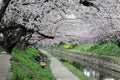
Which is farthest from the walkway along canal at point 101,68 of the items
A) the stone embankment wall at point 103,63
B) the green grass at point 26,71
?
the green grass at point 26,71

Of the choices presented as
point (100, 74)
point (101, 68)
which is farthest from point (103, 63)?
point (100, 74)

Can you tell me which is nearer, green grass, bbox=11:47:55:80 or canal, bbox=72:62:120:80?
green grass, bbox=11:47:55:80

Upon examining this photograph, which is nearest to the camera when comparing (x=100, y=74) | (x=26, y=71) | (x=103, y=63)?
(x=26, y=71)

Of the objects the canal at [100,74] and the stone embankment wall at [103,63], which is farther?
the stone embankment wall at [103,63]

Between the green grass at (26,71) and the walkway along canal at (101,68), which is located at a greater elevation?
the green grass at (26,71)

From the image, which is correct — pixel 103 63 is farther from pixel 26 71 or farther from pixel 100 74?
pixel 26 71

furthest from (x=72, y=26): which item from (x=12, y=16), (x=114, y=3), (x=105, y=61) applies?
(x=114, y=3)

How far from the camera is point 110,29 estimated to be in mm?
29938

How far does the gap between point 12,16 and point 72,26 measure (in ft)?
54.2

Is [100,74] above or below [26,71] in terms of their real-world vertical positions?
below

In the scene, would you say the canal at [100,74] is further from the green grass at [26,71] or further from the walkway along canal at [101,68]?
the green grass at [26,71]

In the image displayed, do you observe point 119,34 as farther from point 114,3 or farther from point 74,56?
point 74,56

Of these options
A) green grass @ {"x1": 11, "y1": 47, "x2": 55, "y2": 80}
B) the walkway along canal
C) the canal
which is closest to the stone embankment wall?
the walkway along canal

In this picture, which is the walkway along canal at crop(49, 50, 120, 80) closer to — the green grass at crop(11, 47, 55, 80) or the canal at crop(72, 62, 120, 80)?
the canal at crop(72, 62, 120, 80)
